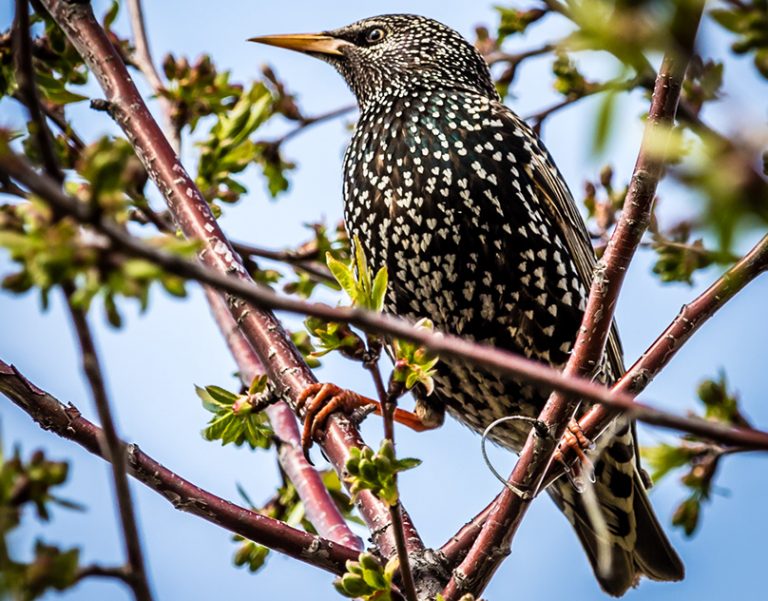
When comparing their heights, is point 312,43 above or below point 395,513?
above

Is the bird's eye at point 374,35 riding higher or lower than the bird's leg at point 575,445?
higher

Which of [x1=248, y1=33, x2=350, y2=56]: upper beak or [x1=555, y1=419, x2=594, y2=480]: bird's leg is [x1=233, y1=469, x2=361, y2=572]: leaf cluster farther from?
[x1=248, y1=33, x2=350, y2=56]: upper beak

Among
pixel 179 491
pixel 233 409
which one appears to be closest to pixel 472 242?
pixel 233 409

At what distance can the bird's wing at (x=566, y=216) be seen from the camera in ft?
10.9


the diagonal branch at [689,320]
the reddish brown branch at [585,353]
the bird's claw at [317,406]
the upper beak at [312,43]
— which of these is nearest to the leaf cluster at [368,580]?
the reddish brown branch at [585,353]

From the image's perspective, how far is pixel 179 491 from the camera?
2.22 meters

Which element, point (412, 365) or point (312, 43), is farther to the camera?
point (312, 43)

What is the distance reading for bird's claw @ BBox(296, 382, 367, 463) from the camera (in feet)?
8.61

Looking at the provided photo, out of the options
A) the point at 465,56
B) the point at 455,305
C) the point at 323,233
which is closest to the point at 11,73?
the point at 323,233

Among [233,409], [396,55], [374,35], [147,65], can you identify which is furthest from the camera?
[374,35]

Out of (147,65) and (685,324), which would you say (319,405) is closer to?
(685,324)

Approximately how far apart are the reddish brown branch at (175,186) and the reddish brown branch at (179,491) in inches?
17.2

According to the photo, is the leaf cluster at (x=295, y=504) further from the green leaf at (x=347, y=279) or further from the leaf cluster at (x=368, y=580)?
the green leaf at (x=347, y=279)

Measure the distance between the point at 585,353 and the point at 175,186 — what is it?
4.18ft
